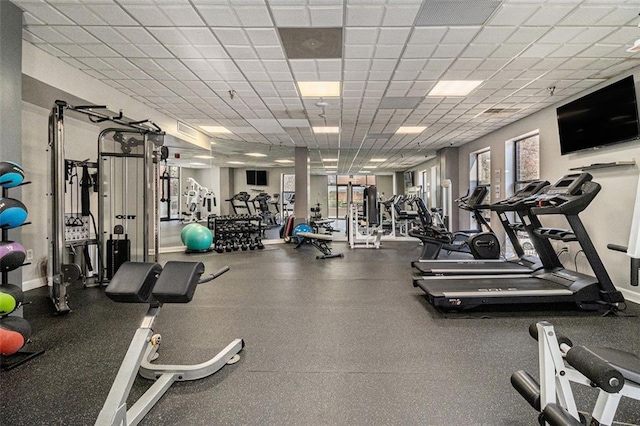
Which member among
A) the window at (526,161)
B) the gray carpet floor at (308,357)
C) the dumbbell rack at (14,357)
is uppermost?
the window at (526,161)

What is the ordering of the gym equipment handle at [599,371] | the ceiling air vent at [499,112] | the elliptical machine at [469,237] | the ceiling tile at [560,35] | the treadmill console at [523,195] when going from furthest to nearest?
1. the ceiling air vent at [499,112]
2. the elliptical machine at [469,237]
3. the treadmill console at [523,195]
4. the ceiling tile at [560,35]
5. the gym equipment handle at [599,371]

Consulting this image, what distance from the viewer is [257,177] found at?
16031 millimetres

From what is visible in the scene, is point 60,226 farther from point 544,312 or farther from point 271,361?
point 544,312

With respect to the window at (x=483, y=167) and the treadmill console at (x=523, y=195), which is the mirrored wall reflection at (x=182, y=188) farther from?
the window at (x=483, y=167)

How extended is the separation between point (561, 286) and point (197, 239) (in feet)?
22.4

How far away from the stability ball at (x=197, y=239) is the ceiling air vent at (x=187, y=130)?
216cm

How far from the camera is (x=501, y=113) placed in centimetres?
635

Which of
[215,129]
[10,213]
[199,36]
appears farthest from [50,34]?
[215,129]

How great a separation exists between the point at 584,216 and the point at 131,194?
7754 millimetres

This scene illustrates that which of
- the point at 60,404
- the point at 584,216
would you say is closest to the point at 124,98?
the point at 60,404

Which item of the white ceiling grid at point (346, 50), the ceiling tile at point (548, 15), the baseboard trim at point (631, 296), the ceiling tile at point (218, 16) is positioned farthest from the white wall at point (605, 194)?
the ceiling tile at point (218, 16)

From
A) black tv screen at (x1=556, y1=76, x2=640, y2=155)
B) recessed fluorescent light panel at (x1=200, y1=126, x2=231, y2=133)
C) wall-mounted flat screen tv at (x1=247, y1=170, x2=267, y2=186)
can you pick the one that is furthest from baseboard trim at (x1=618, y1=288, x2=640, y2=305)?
wall-mounted flat screen tv at (x1=247, y1=170, x2=267, y2=186)

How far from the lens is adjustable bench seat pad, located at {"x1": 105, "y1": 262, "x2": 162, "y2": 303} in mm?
1736

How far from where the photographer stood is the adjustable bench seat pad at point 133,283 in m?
1.74
